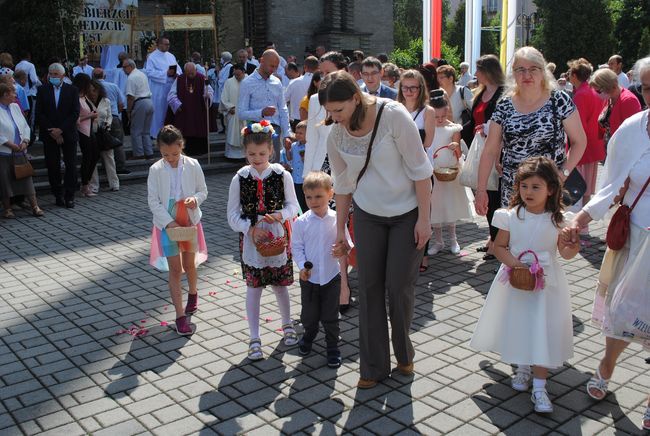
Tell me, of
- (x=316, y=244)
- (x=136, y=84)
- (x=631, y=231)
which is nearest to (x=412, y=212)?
(x=316, y=244)

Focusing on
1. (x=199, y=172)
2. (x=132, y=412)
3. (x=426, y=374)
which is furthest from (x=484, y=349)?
(x=199, y=172)

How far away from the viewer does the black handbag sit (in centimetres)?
1133

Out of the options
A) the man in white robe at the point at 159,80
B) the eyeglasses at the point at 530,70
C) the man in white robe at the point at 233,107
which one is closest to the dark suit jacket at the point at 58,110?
the man in white robe at the point at 233,107

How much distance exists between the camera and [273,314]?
Answer: 5941 mm

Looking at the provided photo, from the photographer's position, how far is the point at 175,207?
543 centimetres

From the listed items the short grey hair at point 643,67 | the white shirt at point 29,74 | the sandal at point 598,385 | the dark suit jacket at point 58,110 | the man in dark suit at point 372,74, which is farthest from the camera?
the white shirt at point 29,74

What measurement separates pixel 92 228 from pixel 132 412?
17.9ft

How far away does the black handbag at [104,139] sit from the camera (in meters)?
11.3

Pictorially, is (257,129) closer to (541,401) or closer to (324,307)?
(324,307)

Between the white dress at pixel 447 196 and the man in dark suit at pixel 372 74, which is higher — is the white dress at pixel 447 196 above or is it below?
below

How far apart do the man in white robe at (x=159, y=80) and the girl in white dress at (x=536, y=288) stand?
1145 centimetres

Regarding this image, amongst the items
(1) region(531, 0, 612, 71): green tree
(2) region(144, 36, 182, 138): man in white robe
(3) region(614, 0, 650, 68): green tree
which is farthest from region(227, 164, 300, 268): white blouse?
(1) region(531, 0, 612, 71): green tree

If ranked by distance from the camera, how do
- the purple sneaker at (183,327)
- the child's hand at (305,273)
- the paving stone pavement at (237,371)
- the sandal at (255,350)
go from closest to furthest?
the paving stone pavement at (237,371) < the child's hand at (305,273) < the sandal at (255,350) < the purple sneaker at (183,327)

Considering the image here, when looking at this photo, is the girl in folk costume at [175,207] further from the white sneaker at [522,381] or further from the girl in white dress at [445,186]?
the girl in white dress at [445,186]
